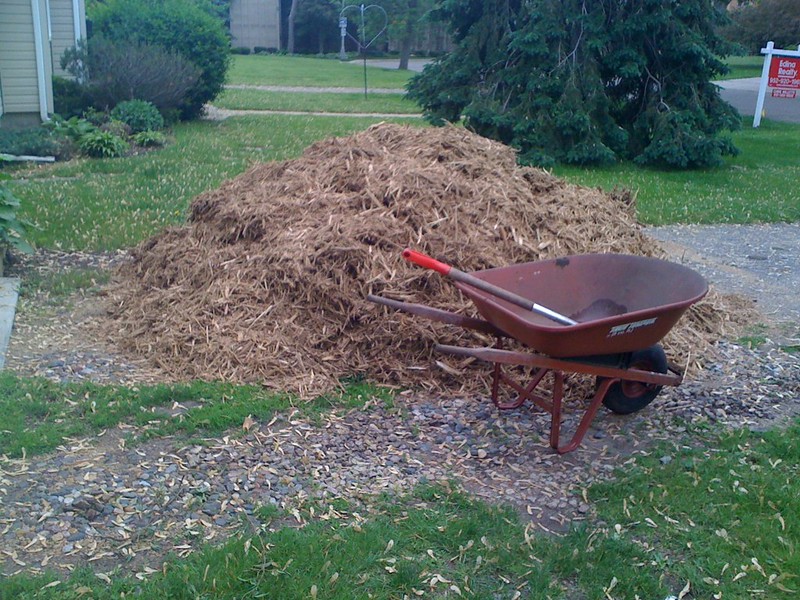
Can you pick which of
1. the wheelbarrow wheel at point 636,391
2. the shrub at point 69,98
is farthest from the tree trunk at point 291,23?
the wheelbarrow wheel at point 636,391

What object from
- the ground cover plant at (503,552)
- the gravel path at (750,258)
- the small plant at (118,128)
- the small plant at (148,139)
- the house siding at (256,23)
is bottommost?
the ground cover plant at (503,552)

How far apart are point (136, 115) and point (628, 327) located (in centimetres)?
1307

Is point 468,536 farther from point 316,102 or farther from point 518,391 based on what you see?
point 316,102

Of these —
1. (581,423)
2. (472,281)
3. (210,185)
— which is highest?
(472,281)

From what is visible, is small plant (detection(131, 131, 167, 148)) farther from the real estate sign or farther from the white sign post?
the real estate sign

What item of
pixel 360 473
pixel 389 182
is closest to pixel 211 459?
pixel 360 473

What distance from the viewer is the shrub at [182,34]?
18375mm

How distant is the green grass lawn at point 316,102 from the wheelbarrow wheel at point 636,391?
51.4ft

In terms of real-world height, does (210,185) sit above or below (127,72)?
below

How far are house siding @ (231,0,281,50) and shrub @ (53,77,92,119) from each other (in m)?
41.2

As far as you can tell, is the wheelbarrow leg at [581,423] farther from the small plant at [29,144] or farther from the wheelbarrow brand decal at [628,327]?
the small plant at [29,144]

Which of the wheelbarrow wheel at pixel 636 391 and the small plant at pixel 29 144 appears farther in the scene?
the small plant at pixel 29 144

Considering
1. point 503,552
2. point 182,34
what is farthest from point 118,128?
point 503,552

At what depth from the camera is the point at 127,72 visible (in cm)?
1644
